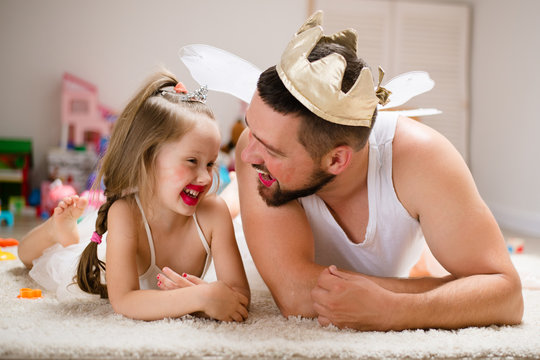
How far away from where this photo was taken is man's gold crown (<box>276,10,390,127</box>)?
48.6 inches

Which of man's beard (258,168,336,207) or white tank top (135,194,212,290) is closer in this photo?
man's beard (258,168,336,207)

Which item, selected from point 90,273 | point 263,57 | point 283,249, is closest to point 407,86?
point 283,249

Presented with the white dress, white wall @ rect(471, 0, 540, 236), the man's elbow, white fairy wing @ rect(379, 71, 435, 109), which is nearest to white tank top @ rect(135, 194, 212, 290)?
the white dress

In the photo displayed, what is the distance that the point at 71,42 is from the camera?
15.7 feet

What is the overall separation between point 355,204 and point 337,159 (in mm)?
166

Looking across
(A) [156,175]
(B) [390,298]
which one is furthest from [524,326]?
(A) [156,175]

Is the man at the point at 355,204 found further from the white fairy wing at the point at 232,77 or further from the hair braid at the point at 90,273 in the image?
the hair braid at the point at 90,273

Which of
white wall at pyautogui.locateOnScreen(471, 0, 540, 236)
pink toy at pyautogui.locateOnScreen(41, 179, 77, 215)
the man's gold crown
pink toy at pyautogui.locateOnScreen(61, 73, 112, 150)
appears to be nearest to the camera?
the man's gold crown

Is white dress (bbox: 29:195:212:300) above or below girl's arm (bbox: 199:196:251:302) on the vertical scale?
below

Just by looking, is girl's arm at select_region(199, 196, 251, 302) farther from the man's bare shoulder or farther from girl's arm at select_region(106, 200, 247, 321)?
the man's bare shoulder

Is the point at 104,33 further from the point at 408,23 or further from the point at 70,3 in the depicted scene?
the point at 408,23

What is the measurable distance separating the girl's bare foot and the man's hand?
0.85 metres

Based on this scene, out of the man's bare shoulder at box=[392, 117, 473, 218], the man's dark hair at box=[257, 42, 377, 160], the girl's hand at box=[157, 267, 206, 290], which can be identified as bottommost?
the girl's hand at box=[157, 267, 206, 290]

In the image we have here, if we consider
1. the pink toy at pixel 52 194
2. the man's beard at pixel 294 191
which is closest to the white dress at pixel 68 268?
the man's beard at pixel 294 191
